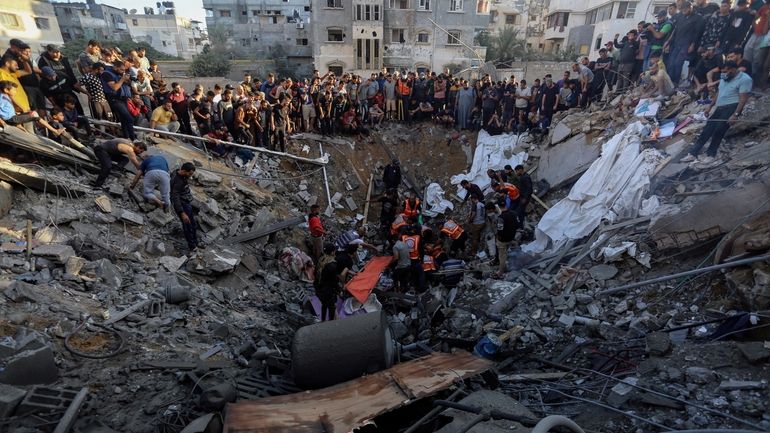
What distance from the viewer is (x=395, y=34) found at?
90.0ft

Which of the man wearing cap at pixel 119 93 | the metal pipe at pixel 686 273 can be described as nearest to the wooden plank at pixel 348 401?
the metal pipe at pixel 686 273

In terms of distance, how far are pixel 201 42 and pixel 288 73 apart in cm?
2566

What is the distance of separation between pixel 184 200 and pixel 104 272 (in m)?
1.61

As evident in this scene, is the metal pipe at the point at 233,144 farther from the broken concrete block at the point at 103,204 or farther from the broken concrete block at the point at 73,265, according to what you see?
the broken concrete block at the point at 73,265

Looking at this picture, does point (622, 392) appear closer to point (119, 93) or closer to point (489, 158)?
point (489, 158)

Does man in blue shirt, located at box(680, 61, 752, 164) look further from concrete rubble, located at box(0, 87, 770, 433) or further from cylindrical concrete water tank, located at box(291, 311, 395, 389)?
cylindrical concrete water tank, located at box(291, 311, 395, 389)

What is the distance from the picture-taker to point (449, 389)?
402cm

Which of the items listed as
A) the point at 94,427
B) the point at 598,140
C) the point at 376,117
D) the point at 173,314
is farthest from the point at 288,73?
the point at 94,427

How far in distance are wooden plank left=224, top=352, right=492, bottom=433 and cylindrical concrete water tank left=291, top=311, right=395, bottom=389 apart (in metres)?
0.19

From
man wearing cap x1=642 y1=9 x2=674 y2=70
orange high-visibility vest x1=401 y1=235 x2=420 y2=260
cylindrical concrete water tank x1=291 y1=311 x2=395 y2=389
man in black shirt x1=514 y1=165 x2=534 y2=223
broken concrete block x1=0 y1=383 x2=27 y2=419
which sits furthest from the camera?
man wearing cap x1=642 y1=9 x2=674 y2=70

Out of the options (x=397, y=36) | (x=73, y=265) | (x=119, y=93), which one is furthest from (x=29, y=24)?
(x=73, y=265)

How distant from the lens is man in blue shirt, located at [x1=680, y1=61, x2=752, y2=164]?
22.2 feet

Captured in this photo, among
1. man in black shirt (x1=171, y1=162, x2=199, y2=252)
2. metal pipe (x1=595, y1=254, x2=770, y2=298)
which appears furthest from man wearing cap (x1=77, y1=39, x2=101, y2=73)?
metal pipe (x1=595, y1=254, x2=770, y2=298)

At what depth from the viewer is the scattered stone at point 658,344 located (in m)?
4.25
